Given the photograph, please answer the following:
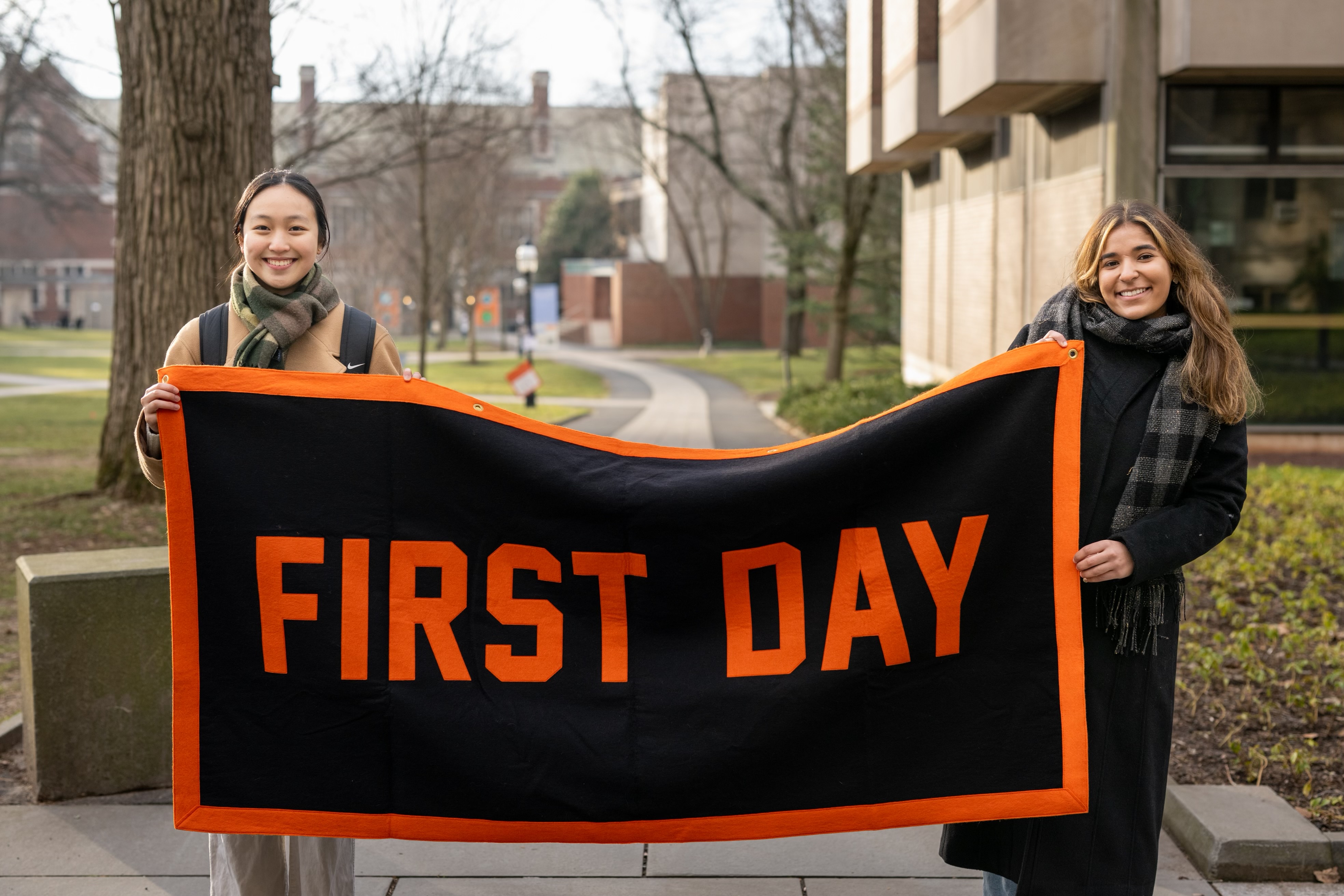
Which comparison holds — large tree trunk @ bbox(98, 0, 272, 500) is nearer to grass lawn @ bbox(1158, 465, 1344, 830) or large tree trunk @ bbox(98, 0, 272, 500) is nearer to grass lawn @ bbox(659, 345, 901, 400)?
grass lawn @ bbox(1158, 465, 1344, 830)

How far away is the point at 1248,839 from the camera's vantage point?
406cm

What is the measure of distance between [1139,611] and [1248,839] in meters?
1.49

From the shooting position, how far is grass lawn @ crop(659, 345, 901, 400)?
3177cm

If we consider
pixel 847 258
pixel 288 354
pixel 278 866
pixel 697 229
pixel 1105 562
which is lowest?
pixel 278 866

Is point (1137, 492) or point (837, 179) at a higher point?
point (837, 179)

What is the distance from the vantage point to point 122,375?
378 inches

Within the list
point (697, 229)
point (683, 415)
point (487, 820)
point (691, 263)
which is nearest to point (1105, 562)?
point (487, 820)

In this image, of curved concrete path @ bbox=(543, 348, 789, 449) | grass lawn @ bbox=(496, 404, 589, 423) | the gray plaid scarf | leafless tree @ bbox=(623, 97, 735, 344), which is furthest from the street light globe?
the gray plaid scarf

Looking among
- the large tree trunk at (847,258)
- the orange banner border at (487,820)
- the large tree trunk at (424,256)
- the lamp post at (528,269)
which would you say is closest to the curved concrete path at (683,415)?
the large tree trunk at (847,258)

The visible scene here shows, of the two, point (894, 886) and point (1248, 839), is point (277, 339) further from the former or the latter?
point (1248, 839)

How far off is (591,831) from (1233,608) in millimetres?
5137

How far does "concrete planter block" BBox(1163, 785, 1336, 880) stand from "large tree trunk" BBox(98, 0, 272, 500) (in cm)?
669

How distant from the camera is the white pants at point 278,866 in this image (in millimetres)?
3236

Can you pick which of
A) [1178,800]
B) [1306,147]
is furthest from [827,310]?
[1178,800]
